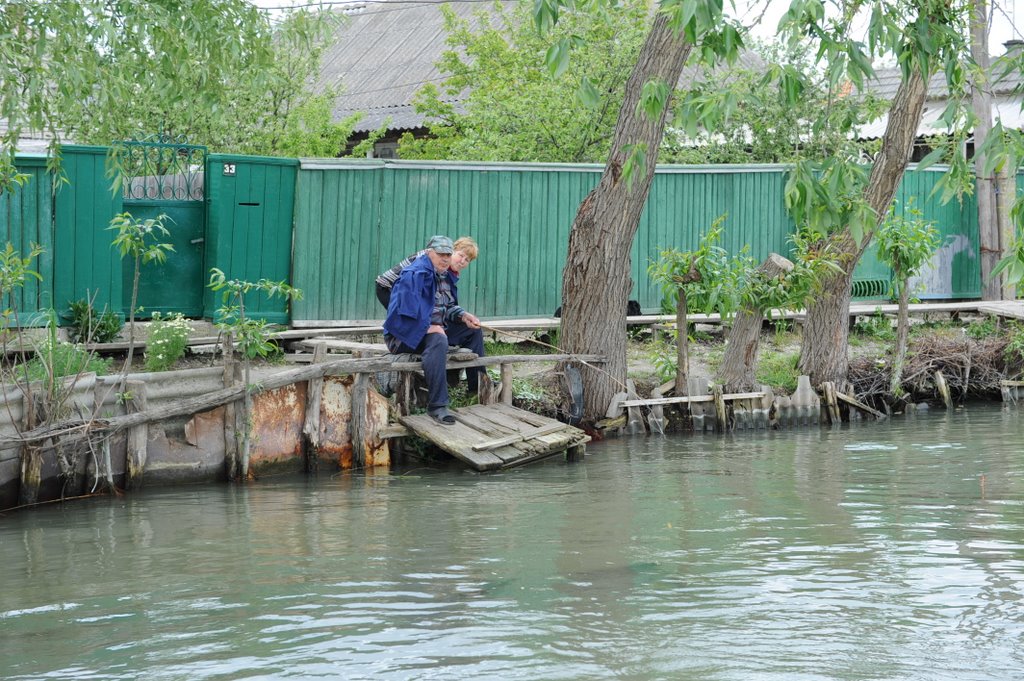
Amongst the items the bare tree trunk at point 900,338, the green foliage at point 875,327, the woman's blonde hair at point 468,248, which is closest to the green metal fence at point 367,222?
the green foliage at point 875,327

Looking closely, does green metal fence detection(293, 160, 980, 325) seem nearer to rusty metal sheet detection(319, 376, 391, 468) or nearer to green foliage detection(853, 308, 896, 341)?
green foliage detection(853, 308, 896, 341)

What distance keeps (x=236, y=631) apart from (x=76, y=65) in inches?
155

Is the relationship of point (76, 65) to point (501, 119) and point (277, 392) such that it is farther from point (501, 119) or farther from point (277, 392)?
point (501, 119)

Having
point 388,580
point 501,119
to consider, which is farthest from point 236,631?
point 501,119

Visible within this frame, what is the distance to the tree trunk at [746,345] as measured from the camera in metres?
12.9

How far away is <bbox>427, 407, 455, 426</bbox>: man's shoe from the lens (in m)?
10.9

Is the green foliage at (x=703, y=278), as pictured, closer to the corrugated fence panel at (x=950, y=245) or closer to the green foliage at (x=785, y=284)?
the green foliage at (x=785, y=284)

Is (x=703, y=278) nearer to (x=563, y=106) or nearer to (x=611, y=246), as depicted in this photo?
(x=611, y=246)

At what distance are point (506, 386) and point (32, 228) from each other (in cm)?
481

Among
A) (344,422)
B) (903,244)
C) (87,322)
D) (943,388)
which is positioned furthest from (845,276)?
(87,322)

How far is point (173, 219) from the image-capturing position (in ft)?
41.7

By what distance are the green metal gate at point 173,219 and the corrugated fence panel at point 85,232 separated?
0.37m

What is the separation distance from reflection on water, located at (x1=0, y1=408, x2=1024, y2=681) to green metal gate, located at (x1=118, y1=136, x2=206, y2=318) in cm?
349

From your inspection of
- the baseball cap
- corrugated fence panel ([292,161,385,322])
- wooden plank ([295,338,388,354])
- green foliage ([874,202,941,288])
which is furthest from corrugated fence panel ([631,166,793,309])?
the baseball cap
